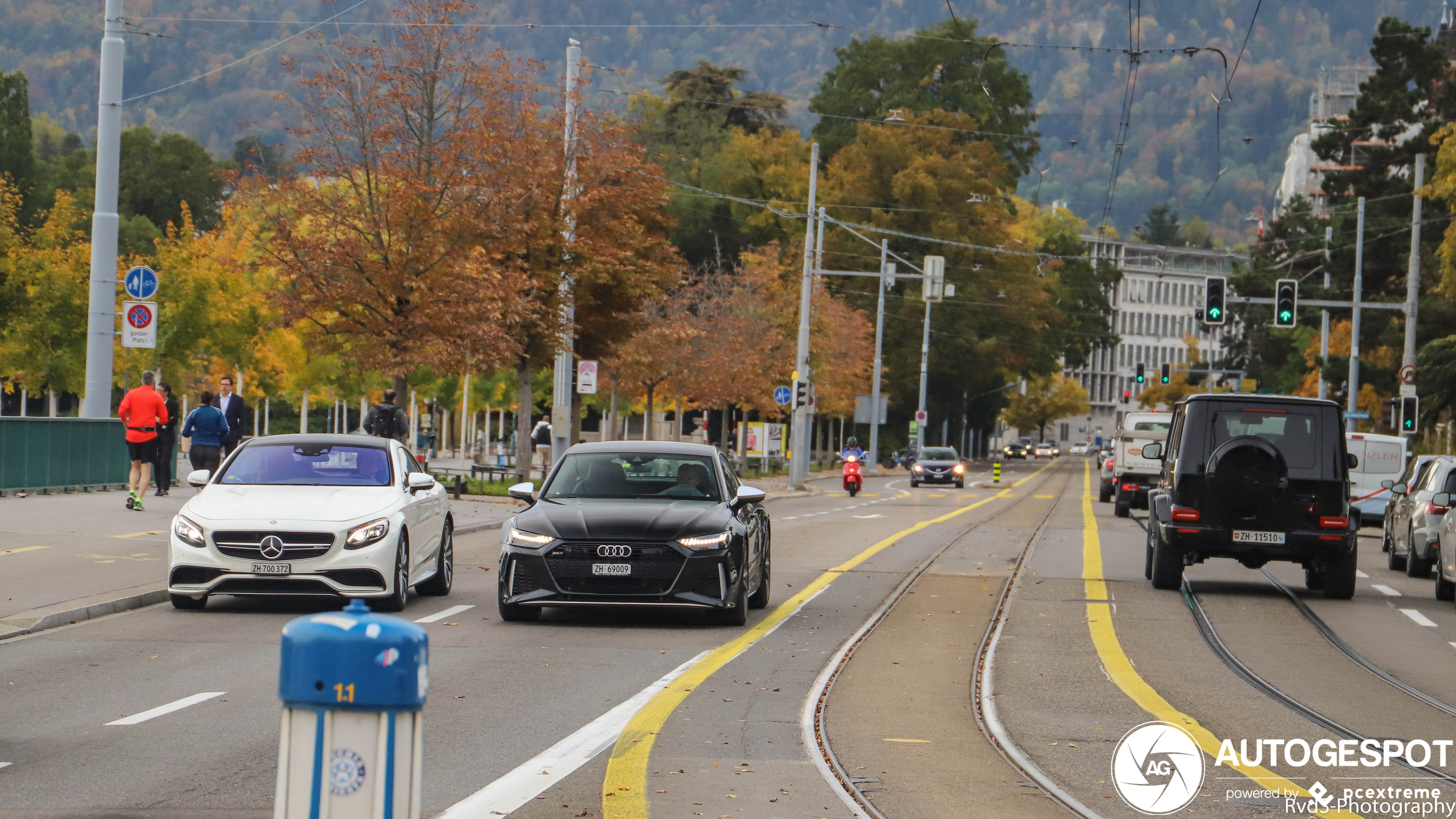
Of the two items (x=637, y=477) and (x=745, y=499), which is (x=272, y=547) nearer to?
(x=637, y=477)

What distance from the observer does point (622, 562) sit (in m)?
14.0

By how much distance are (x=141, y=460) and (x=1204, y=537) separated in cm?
1420

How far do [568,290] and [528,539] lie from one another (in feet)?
74.8

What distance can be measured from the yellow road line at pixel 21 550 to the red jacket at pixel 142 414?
6230 millimetres

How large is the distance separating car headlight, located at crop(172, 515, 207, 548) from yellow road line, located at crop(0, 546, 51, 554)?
14.6 feet

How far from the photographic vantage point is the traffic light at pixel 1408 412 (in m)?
44.5

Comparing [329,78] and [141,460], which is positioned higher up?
[329,78]

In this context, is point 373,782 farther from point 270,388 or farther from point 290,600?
point 270,388

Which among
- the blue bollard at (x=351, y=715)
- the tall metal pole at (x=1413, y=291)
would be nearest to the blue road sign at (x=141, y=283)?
the blue bollard at (x=351, y=715)

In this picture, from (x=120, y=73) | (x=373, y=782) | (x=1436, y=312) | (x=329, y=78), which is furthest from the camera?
(x=1436, y=312)

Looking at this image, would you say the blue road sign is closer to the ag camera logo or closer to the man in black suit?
the man in black suit

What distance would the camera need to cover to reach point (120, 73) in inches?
1062

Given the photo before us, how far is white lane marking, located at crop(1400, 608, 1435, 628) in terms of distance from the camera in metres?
17.1

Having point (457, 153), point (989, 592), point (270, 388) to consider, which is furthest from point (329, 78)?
point (270, 388)
